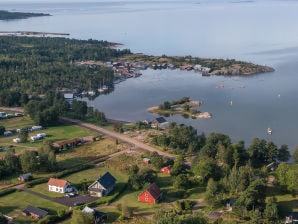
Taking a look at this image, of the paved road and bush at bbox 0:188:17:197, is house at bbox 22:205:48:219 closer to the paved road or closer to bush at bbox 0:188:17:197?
bush at bbox 0:188:17:197

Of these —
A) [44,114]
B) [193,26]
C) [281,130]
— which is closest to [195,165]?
[281,130]

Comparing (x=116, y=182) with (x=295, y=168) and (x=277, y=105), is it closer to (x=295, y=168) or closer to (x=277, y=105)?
(x=295, y=168)

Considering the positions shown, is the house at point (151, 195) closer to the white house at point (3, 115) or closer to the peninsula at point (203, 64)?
the white house at point (3, 115)

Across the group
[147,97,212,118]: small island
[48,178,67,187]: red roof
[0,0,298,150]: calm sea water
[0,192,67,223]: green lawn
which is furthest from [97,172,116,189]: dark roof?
[147,97,212,118]: small island

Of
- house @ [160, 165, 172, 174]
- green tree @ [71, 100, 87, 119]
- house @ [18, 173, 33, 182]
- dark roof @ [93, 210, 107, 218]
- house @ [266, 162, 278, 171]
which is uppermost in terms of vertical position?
green tree @ [71, 100, 87, 119]

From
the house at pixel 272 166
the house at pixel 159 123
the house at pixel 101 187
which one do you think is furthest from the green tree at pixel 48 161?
the house at pixel 272 166

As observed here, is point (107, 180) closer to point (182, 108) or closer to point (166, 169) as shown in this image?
point (166, 169)
